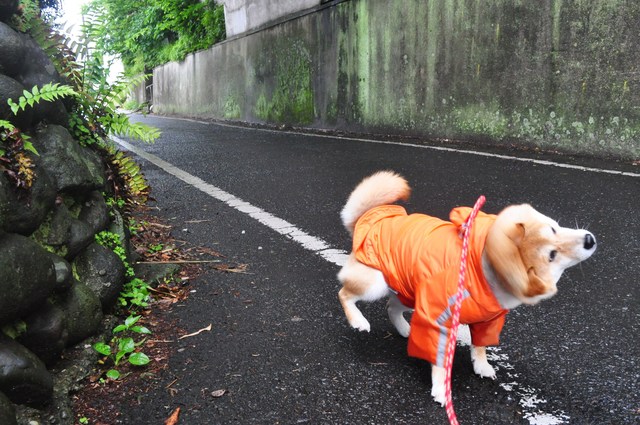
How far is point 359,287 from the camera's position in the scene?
8.24 feet

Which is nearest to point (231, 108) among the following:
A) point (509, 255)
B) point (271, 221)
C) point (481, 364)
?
point (271, 221)

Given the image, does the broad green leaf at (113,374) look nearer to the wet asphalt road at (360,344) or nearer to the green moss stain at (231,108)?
the wet asphalt road at (360,344)

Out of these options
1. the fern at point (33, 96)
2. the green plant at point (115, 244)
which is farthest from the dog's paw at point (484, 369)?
the fern at point (33, 96)

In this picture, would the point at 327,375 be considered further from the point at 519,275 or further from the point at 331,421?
the point at 519,275

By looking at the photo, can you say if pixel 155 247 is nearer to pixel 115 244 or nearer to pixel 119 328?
pixel 115 244

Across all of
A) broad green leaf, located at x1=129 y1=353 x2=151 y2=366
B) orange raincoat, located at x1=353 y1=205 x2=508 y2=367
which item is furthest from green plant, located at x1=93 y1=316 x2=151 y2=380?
orange raincoat, located at x1=353 y1=205 x2=508 y2=367

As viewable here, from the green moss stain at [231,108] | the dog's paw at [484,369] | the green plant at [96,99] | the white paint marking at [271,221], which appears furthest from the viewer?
the green moss stain at [231,108]

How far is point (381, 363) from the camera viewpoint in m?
2.43

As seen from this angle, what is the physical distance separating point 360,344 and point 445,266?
2.22 ft

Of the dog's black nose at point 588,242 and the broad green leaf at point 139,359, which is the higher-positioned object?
the dog's black nose at point 588,242

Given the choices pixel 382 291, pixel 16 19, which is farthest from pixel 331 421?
pixel 16 19

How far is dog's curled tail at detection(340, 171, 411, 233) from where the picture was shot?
8.88 feet

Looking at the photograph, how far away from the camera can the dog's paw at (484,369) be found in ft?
Answer: 7.47

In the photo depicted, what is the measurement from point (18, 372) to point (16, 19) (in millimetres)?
1746
